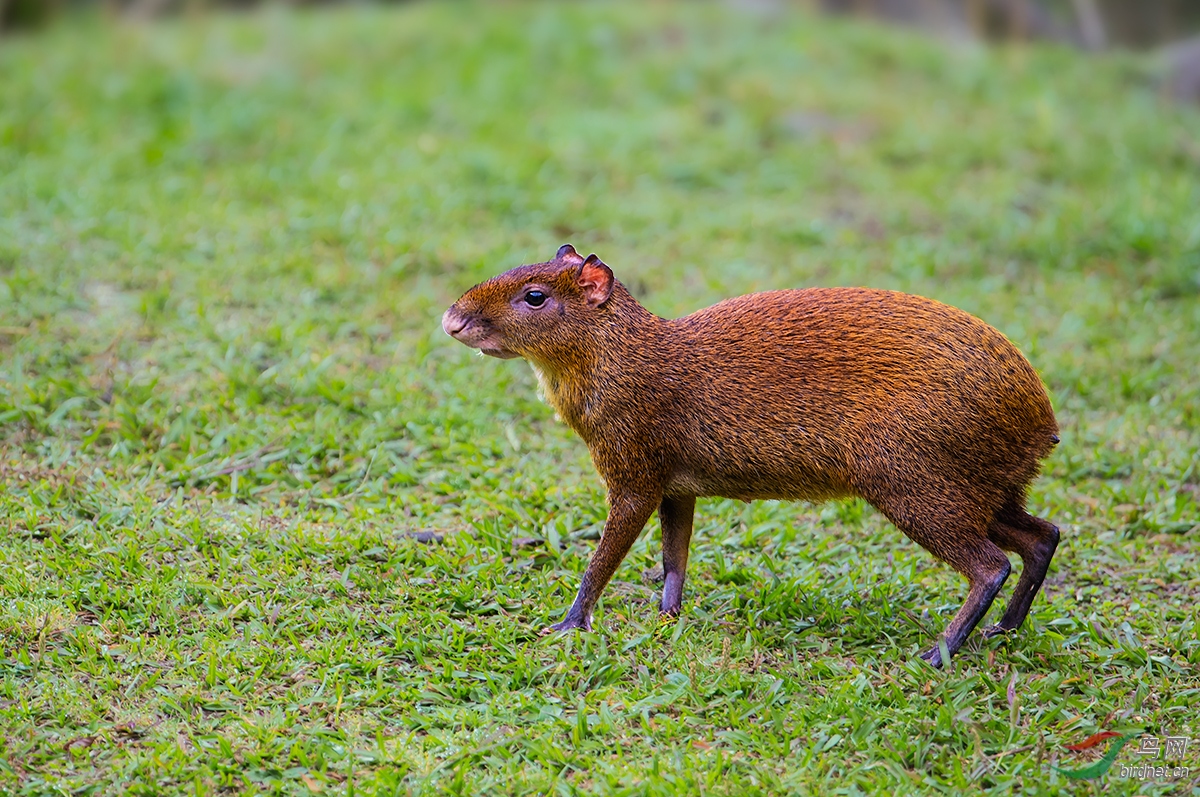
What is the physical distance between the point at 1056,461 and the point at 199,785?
12.6 ft

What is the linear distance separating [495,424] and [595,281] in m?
1.51

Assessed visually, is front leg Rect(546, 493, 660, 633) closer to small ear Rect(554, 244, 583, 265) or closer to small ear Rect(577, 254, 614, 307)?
small ear Rect(577, 254, 614, 307)

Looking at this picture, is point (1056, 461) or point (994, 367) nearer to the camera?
point (994, 367)

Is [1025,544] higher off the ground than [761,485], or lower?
lower

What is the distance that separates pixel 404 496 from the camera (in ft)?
16.4

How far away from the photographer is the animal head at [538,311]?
4254mm

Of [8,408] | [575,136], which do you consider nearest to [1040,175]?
[575,136]

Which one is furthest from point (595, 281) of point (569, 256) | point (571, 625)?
point (571, 625)

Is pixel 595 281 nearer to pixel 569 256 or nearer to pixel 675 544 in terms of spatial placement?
pixel 569 256

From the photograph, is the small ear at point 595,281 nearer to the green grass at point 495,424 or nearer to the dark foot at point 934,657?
the green grass at point 495,424

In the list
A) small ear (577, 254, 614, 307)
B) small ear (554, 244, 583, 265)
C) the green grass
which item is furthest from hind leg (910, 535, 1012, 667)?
small ear (554, 244, 583, 265)

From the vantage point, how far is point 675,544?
441cm

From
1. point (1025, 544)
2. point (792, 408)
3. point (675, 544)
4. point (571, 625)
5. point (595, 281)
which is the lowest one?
point (571, 625)

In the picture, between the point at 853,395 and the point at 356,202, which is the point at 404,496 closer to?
the point at 853,395
